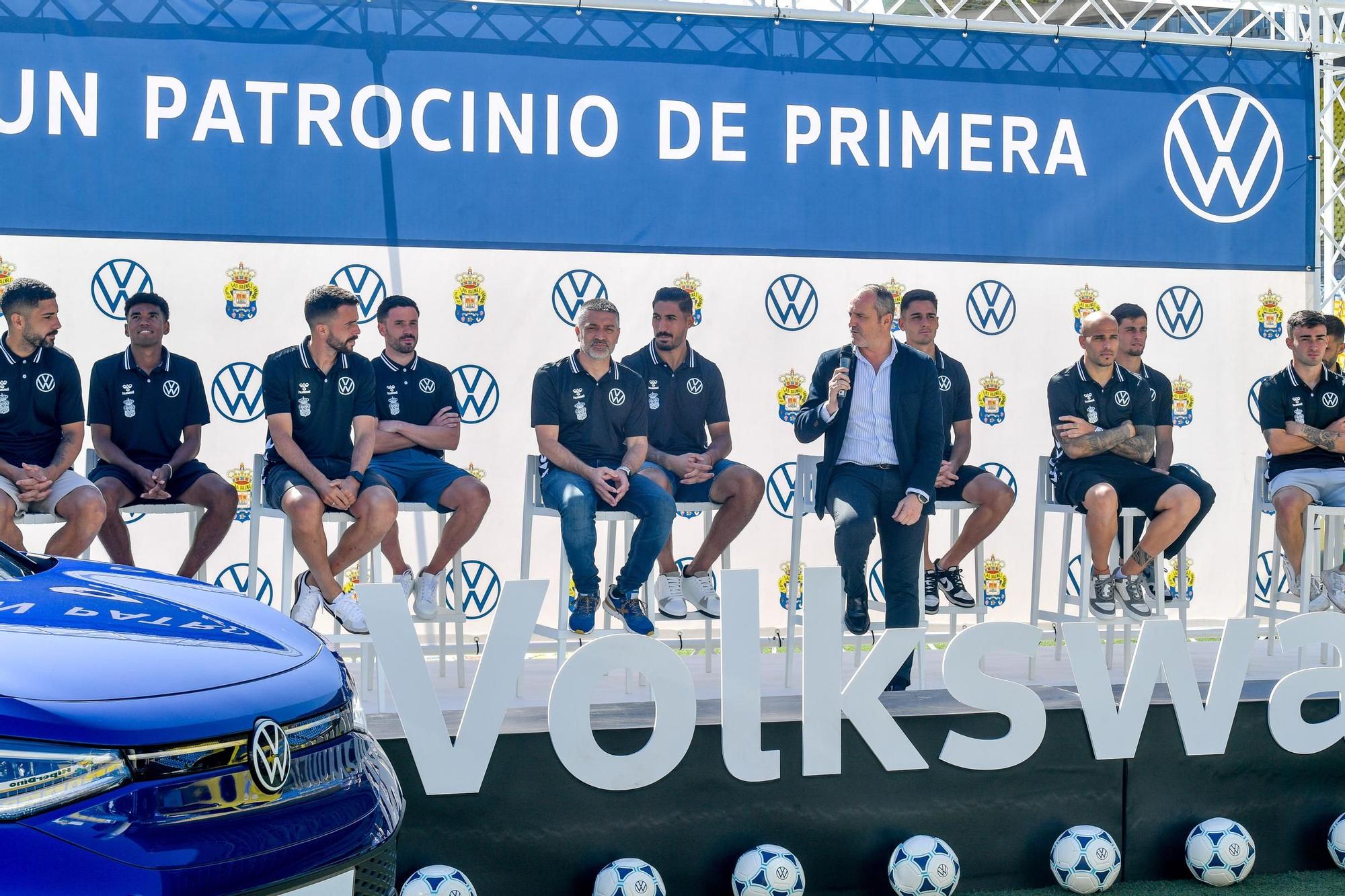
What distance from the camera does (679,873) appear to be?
2.91m

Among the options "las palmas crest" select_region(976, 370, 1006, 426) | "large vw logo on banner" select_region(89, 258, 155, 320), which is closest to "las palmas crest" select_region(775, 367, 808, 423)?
"las palmas crest" select_region(976, 370, 1006, 426)

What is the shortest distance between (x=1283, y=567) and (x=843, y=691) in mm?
4395

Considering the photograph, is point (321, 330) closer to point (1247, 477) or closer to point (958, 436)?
point (958, 436)

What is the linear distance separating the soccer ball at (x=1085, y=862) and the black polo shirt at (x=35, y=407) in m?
3.43

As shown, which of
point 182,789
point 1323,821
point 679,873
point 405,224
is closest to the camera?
point 182,789

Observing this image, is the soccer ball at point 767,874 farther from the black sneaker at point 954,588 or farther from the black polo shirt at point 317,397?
the black sneaker at point 954,588

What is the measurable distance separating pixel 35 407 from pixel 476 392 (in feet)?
5.57

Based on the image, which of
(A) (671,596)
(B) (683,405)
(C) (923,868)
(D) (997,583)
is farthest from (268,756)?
(D) (997,583)

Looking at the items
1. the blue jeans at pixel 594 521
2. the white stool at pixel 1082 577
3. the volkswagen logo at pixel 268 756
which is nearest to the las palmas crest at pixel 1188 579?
the white stool at pixel 1082 577

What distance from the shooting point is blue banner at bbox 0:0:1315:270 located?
524 cm

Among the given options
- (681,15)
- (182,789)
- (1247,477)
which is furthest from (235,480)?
(1247,477)

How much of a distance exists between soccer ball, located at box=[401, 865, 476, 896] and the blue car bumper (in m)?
0.55

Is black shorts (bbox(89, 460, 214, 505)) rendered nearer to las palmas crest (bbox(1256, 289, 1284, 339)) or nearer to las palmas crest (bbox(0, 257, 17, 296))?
las palmas crest (bbox(0, 257, 17, 296))

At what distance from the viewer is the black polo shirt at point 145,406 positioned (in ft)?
15.5
